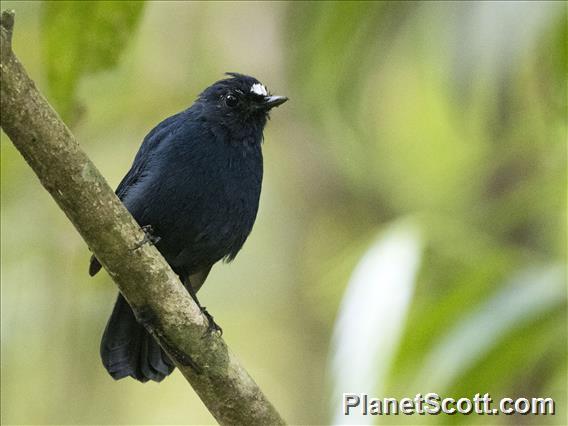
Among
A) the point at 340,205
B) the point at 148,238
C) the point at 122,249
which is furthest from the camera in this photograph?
the point at 340,205

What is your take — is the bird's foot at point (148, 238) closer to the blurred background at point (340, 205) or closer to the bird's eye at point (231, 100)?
the blurred background at point (340, 205)

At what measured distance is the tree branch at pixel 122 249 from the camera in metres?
2.73

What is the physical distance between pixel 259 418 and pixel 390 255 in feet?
3.55

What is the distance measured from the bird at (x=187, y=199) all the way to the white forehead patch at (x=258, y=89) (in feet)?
0.46

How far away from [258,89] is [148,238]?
1.70 metres

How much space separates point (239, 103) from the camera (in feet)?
15.4

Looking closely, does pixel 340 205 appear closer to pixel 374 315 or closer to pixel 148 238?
pixel 374 315

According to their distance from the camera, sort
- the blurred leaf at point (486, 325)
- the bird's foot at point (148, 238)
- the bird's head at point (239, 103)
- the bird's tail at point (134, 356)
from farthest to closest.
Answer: the bird's head at point (239, 103) < the bird's tail at point (134, 356) < the blurred leaf at point (486, 325) < the bird's foot at point (148, 238)

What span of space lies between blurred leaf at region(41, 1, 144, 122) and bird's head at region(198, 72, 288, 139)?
3.90 ft

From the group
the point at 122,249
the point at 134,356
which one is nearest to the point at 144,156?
the point at 134,356

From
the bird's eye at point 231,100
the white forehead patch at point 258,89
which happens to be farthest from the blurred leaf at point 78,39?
the white forehead patch at point 258,89

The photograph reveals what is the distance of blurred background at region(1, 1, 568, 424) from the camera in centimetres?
375

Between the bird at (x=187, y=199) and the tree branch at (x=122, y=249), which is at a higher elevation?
the bird at (x=187, y=199)

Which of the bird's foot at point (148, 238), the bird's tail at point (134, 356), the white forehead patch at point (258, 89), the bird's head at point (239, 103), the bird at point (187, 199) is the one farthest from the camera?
the white forehead patch at point (258, 89)
